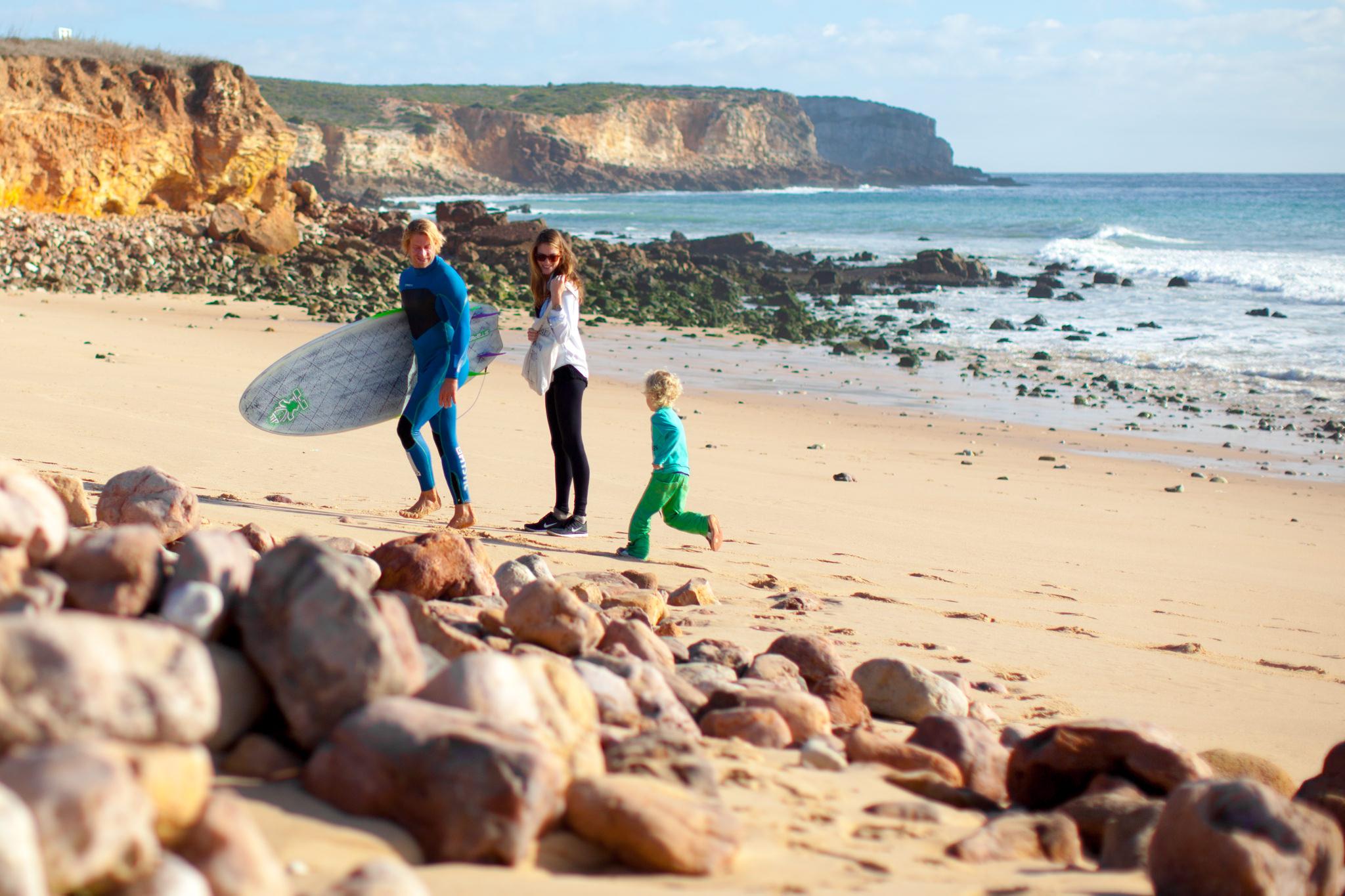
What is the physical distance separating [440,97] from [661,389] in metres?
102

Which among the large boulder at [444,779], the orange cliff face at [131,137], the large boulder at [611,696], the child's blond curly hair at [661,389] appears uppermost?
the orange cliff face at [131,137]

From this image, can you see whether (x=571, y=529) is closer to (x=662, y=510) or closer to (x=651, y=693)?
(x=662, y=510)

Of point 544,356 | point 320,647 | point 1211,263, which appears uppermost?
point 1211,263

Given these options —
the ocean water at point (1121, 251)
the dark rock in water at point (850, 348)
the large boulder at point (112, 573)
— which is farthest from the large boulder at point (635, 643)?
the dark rock in water at point (850, 348)

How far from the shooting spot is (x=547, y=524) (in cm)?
688

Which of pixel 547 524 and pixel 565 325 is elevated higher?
pixel 565 325

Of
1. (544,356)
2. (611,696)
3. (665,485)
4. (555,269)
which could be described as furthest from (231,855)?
(555,269)

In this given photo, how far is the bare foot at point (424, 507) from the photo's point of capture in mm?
6867

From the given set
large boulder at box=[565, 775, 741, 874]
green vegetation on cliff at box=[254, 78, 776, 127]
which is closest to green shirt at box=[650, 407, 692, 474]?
large boulder at box=[565, 775, 741, 874]

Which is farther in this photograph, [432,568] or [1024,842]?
[432,568]

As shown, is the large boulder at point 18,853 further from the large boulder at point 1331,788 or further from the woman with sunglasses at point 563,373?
the woman with sunglasses at point 563,373

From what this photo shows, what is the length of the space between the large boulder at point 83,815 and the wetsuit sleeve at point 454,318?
4.97 m

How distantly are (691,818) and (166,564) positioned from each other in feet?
4.91

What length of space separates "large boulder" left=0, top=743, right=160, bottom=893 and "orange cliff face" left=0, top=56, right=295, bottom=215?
2149 cm
